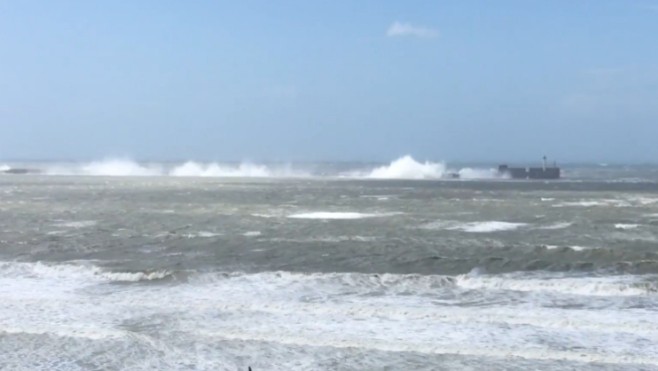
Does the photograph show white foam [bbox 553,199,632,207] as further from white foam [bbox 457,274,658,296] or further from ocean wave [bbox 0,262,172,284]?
ocean wave [bbox 0,262,172,284]

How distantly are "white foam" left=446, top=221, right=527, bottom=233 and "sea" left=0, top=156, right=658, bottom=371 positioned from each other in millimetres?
133

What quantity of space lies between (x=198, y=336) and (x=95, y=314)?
3314mm

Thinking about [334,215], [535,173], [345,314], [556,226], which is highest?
[535,173]

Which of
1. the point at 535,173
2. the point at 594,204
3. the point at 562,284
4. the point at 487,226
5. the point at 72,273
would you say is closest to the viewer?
the point at 562,284

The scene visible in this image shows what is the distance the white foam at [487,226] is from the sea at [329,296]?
13 cm

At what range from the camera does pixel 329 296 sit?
65.0ft

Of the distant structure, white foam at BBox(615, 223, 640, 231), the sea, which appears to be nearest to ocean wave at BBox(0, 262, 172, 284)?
the sea

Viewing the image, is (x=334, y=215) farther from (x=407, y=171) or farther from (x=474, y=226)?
(x=407, y=171)

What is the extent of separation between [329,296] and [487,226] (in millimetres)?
20002

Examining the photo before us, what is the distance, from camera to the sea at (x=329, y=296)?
47.6 feet

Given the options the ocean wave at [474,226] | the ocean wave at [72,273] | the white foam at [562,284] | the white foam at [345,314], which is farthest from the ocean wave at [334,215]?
the white foam at [562,284]

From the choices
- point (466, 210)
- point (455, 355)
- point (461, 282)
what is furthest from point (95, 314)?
point (466, 210)

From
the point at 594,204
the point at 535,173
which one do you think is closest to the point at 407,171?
the point at 535,173

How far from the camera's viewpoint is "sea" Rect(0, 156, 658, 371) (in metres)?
14.5
